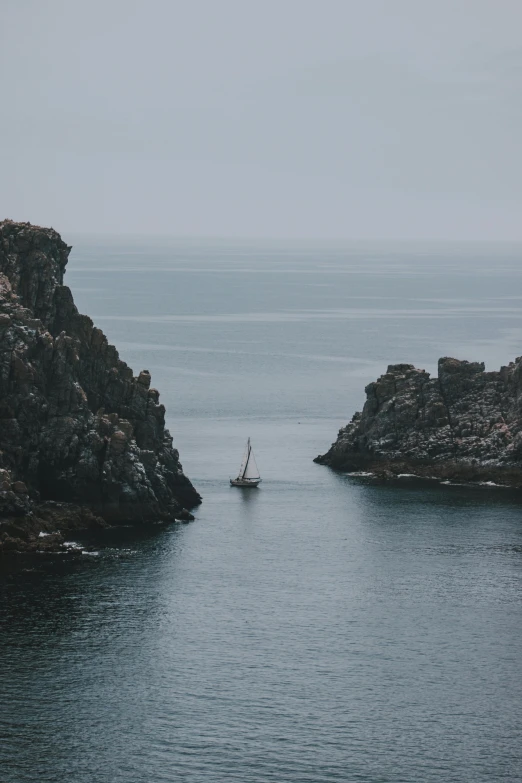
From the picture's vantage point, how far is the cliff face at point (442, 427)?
169 metres

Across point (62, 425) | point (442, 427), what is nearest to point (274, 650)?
point (62, 425)

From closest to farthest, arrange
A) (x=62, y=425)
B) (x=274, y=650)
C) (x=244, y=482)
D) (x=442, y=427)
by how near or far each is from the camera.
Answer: (x=274, y=650), (x=62, y=425), (x=244, y=482), (x=442, y=427)

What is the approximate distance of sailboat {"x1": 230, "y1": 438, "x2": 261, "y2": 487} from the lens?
166 m

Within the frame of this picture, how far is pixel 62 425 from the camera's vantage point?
465ft

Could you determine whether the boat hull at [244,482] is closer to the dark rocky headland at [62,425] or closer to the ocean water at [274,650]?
the ocean water at [274,650]

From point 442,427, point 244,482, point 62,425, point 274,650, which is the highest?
point 442,427

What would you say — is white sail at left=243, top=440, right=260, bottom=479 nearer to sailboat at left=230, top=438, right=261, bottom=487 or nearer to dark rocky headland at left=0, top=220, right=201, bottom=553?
sailboat at left=230, top=438, right=261, bottom=487

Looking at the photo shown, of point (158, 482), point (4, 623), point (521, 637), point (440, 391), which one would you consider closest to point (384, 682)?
point (521, 637)

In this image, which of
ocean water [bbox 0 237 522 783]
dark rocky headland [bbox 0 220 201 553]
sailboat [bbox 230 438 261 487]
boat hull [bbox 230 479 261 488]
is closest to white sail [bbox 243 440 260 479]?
sailboat [bbox 230 438 261 487]

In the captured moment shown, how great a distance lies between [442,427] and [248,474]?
25.7 metres

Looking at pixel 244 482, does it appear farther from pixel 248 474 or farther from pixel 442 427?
pixel 442 427

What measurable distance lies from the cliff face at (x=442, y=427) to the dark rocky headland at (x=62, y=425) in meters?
30.9

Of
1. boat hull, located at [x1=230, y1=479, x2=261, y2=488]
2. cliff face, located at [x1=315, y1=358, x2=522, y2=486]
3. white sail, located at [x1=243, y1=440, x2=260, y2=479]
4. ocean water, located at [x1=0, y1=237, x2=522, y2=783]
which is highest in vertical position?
cliff face, located at [x1=315, y1=358, x2=522, y2=486]

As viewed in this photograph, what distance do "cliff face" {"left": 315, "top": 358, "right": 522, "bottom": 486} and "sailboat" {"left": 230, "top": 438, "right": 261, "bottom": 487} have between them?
13.9 m
